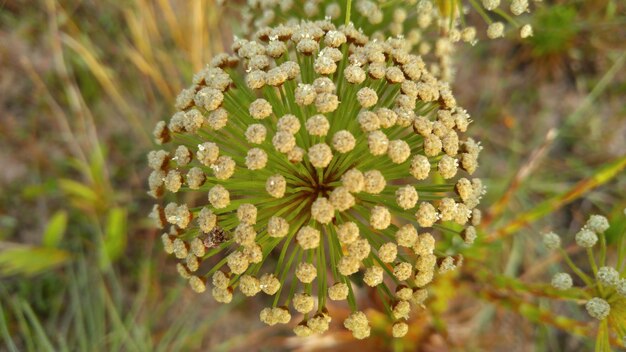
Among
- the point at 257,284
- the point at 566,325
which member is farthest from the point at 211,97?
the point at 566,325

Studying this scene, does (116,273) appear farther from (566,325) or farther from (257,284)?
(566,325)

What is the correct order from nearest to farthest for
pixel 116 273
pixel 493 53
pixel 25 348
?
pixel 25 348 → pixel 116 273 → pixel 493 53

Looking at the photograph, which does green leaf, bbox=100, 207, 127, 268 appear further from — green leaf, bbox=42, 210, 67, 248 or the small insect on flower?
the small insect on flower

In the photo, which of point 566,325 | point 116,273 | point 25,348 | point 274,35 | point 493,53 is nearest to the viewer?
point 274,35

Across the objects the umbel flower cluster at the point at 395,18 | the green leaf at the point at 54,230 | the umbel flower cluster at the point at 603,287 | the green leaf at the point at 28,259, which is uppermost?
the umbel flower cluster at the point at 395,18

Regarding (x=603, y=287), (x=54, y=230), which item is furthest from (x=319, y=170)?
(x=54, y=230)

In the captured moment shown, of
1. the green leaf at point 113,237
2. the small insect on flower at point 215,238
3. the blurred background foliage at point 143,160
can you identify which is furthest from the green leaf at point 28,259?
the small insect on flower at point 215,238

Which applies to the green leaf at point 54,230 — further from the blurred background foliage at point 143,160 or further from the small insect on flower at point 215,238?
the small insect on flower at point 215,238
